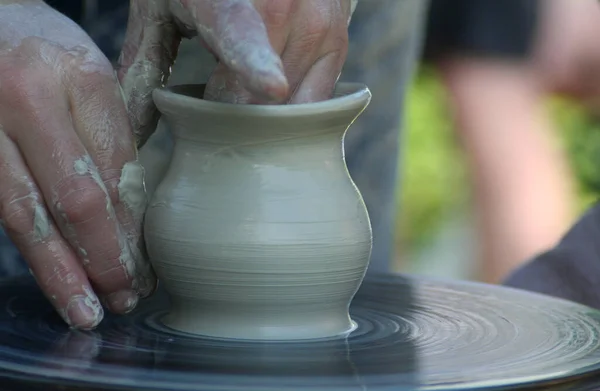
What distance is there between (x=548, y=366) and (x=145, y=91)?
1.86 feet

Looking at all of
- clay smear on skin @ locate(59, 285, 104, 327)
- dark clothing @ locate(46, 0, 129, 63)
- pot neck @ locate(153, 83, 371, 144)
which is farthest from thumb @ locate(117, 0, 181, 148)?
dark clothing @ locate(46, 0, 129, 63)

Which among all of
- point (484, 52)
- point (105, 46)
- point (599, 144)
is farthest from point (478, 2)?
point (599, 144)

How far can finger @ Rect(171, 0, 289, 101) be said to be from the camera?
1.23m

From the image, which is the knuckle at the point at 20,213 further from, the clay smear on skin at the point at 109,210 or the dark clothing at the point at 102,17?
the dark clothing at the point at 102,17

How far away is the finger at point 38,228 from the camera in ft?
4.49

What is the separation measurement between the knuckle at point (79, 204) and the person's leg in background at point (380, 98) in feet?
2.92

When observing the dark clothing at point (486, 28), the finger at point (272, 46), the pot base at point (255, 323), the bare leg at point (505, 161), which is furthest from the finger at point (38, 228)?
the dark clothing at point (486, 28)

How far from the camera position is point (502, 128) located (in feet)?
10.9

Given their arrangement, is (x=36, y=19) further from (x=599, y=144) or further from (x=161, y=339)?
(x=599, y=144)

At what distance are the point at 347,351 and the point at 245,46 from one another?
13.2 inches

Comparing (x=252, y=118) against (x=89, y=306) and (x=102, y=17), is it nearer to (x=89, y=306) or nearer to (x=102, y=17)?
(x=89, y=306)

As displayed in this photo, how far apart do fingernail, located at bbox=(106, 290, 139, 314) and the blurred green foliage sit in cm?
407

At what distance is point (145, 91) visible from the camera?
1469 mm

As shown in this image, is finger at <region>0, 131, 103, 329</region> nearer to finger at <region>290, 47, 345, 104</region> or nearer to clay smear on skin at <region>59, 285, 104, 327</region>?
clay smear on skin at <region>59, 285, 104, 327</region>
